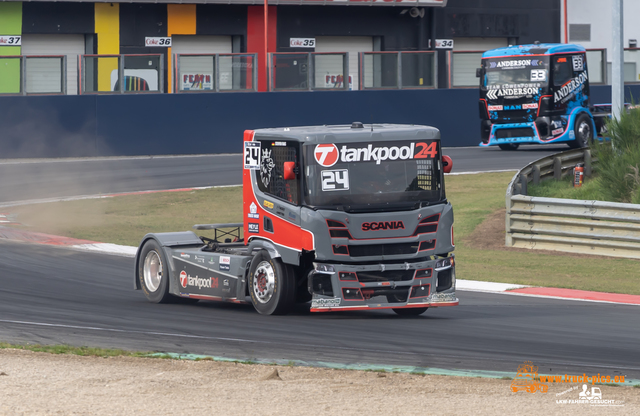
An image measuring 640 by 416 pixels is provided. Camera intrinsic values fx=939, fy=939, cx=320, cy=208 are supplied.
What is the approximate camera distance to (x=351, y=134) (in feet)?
35.5

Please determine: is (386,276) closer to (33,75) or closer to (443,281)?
(443,281)

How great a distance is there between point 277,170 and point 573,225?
7990mm

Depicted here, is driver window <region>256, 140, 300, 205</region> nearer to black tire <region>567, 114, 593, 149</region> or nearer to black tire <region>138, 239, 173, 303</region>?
black tire <region>138, 239, 173, 303</region>

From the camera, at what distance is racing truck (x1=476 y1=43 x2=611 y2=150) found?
2941 centimetres

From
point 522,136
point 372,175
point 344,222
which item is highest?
point 522,136

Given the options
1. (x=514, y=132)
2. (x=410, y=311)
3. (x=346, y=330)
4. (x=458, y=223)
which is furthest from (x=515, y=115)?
(x=346, y=330)

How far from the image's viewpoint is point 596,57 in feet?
119

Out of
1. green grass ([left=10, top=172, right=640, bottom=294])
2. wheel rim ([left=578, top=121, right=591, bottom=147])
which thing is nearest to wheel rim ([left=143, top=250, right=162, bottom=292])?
green grass ([left=10, top=172, right=640, bottom=294])

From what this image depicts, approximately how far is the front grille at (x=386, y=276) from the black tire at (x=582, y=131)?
19932mm

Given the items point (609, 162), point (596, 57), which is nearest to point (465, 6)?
point (596, 57)

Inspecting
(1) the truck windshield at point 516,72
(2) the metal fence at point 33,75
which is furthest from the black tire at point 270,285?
(2) the metal fence at point 33,75

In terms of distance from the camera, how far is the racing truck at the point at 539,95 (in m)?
29.4

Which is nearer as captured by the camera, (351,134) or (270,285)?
(351,134)

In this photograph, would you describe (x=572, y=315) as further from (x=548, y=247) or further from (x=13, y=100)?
(x=13, y=100)
